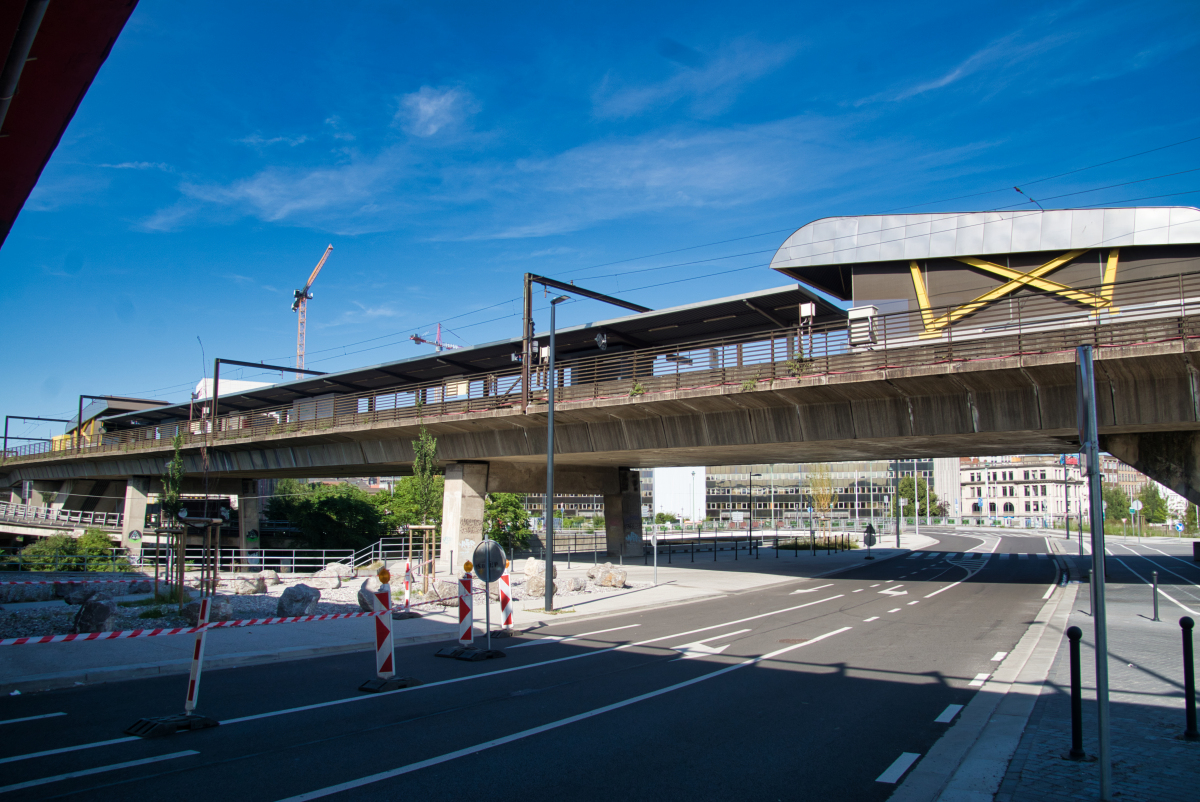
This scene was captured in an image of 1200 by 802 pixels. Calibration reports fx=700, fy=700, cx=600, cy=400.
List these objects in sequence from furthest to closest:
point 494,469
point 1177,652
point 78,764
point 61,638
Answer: point 494,469
point 1177,652
point 61,638
point 78,764

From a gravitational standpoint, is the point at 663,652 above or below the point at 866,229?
below

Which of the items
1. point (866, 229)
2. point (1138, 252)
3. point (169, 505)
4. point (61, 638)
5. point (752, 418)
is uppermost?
point (866, 229)

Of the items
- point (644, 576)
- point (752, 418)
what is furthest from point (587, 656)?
point (644, 576)

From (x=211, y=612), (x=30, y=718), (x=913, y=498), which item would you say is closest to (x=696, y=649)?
(x=30, y=718)

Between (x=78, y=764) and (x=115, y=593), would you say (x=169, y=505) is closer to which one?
(x=115, y=593)

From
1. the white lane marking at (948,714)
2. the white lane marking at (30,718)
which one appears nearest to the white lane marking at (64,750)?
the white lane marking at (30,718)

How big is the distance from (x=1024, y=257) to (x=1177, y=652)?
69.8ft

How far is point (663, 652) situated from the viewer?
1258 cm

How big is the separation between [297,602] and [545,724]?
11615 mm

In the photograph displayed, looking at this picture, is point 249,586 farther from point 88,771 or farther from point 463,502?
point 88,771

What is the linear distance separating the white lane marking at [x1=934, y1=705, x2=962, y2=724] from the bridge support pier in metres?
16.1

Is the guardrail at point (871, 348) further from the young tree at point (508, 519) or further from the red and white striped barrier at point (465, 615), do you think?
the young tree at point (508, 519)

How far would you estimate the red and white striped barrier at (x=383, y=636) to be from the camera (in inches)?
384

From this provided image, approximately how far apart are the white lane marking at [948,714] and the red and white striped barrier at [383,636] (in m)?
7.04
